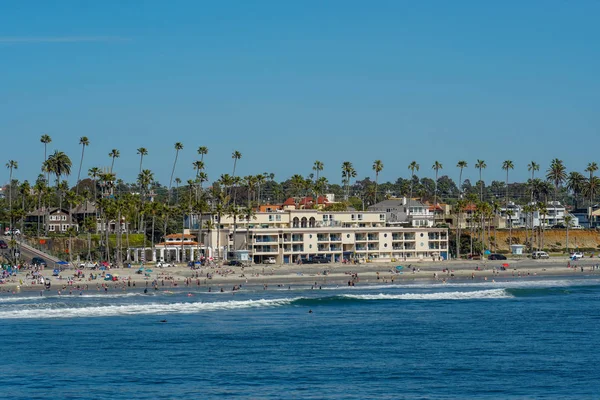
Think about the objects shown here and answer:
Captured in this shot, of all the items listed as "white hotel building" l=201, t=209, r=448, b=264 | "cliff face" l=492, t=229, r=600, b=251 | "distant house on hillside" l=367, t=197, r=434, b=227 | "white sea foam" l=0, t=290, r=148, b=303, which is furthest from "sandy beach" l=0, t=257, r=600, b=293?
"cliff face" l=492, t=229, r=600, b=251

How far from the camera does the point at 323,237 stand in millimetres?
123625

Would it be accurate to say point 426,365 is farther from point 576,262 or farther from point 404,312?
point 576,262

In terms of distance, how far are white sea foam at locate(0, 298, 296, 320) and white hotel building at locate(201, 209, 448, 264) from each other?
40956 millimetres

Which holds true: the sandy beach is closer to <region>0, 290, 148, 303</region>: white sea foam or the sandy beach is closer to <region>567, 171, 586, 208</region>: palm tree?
<region>0, 290, 148, 303</region>: white sea foam

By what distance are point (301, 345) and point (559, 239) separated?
112 metres

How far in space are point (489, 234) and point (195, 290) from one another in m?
69.1

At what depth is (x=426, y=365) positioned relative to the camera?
165 feet

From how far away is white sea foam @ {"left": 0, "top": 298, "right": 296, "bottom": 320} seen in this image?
72.4 m

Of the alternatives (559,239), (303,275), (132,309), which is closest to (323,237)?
(303,275)

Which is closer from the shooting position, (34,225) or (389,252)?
(389,252)

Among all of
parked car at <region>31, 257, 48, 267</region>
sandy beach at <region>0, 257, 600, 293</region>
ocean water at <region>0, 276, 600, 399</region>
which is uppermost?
parked car at <region>31, 257, 48, 267</region>

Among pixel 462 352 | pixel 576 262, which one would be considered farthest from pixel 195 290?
pixel 576 262

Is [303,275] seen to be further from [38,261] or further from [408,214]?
[408,214]

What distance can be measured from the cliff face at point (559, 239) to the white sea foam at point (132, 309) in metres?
85.4
